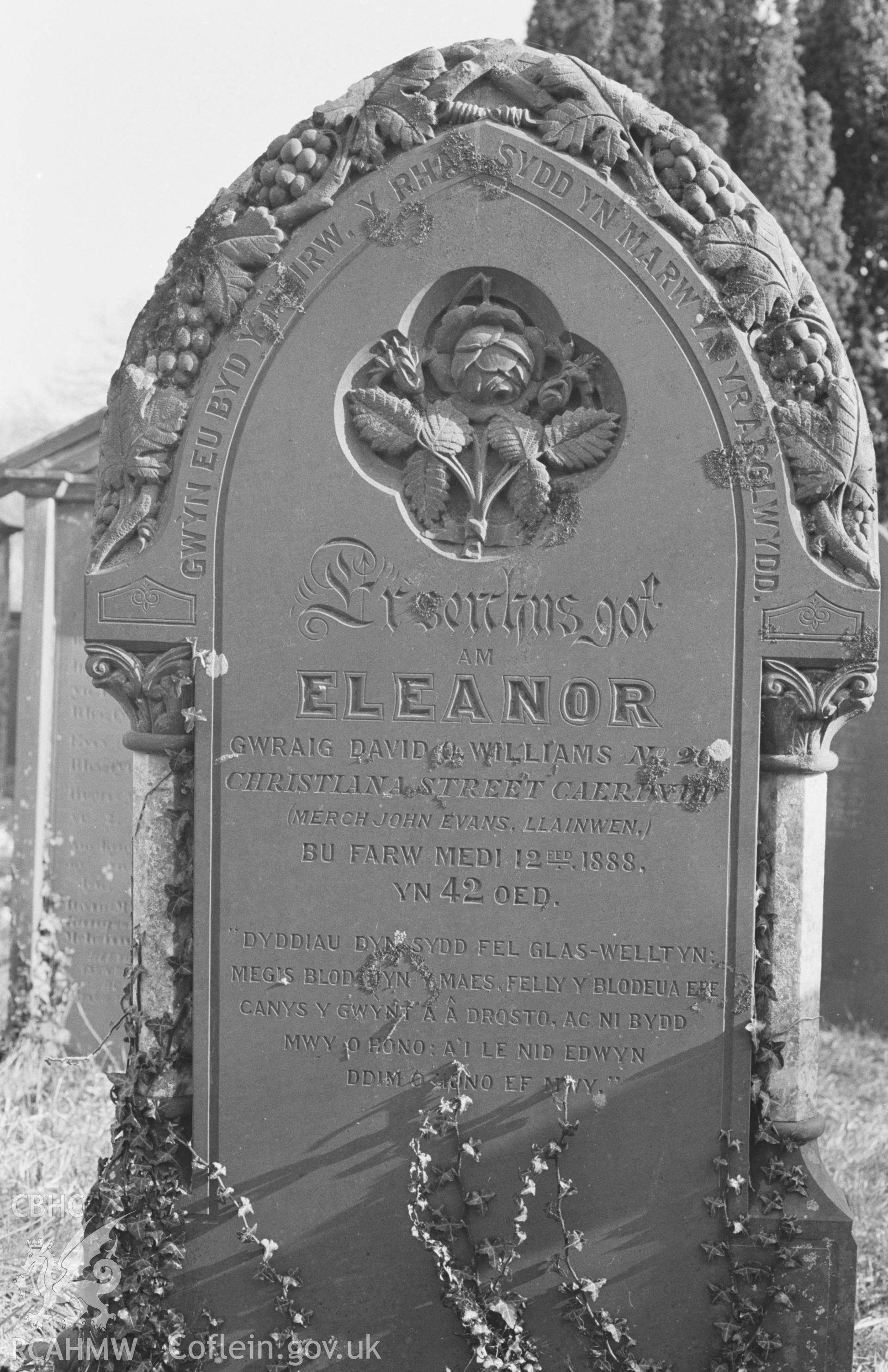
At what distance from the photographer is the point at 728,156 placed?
12.2 metres

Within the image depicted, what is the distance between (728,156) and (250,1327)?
11.6 metres

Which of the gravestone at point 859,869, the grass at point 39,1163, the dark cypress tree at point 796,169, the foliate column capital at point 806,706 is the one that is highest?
the dark cypress tree at point 796,169

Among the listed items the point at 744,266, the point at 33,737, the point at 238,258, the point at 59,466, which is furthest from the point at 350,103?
the point at 33,737

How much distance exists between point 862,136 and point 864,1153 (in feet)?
35.1

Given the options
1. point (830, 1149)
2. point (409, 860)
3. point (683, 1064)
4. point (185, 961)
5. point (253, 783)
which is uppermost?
point (253, 783)

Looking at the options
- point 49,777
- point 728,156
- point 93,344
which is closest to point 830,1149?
point 49,777

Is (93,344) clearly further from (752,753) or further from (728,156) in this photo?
(752,753)

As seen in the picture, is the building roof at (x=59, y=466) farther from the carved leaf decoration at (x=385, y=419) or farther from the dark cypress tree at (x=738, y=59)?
the dark cypress tree at (x=738, y=59)

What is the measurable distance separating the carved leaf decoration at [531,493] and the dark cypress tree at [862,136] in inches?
362

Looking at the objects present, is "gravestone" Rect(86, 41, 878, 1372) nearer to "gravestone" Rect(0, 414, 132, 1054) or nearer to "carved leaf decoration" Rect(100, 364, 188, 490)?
"carved leaf decoration" Rect(100, 364, 188, 490)

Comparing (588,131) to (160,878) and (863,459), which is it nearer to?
(863,459)

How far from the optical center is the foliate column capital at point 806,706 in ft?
11.3

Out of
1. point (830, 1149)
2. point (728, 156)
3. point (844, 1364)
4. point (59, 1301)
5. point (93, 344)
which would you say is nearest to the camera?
point (844, 1364)

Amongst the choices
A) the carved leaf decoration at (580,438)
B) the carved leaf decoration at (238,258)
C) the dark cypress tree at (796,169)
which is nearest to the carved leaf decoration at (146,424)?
the carved leaf decoration at (238,258)
